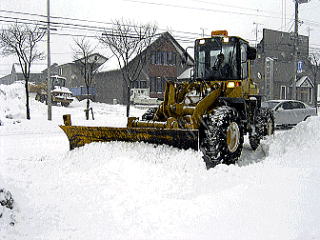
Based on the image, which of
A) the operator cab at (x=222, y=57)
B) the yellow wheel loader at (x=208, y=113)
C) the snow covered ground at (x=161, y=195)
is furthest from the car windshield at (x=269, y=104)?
the snow covered ground at (x=161, y=195)

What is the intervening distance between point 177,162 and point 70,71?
5261cm

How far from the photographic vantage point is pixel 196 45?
8609 mm

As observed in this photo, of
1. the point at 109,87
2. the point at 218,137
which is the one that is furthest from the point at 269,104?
the point at 109,87

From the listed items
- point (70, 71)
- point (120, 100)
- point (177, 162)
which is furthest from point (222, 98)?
point (70, 71)

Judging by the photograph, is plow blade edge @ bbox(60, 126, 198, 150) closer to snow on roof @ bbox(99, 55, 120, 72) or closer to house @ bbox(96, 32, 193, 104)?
house @ bbox(96, 32, 193, 104)

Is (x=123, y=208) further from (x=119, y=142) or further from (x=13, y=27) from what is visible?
(x=13, y=27)

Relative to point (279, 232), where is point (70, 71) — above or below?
above

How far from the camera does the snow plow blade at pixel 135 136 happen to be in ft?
20.9

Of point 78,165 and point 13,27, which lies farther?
point 13,27

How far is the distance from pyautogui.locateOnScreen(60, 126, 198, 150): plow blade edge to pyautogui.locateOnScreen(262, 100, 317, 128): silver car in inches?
381

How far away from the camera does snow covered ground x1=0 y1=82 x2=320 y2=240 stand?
4066 millimetres

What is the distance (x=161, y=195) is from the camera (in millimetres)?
5172

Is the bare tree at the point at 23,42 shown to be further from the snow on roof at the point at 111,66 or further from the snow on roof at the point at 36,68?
the snow on roof at the point at 36,68

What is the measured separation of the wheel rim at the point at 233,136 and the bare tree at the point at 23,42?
1468 cm
